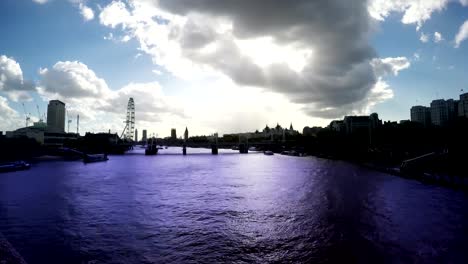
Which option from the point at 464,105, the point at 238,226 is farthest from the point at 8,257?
the point at 464,105

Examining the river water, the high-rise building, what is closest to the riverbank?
the river water

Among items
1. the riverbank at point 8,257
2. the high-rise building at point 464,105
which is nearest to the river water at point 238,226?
Answer: the riverbank at point 8,257

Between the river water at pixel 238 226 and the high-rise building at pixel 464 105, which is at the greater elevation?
the high-rise building at pixel 464 105

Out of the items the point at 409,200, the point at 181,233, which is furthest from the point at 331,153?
the point at 181,233

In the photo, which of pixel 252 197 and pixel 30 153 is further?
pixel 30 153

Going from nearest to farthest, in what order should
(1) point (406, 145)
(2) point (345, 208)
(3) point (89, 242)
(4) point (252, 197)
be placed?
(3) point (89, 242) < (2) point (345, 208) < (4) point (252, 197) < (1) point (406, 145)

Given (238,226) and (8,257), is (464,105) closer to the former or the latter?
(238,226)

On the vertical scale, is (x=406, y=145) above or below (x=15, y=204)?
above

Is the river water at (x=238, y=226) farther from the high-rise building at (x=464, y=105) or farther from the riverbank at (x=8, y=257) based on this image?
the high-rise building at (x=464, y=105)

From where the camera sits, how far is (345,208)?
3409cm

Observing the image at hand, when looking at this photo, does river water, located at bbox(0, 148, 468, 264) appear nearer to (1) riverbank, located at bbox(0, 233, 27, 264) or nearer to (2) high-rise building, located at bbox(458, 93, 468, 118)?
(1) riverbank, located at bbox(0, 233, 27, 264)

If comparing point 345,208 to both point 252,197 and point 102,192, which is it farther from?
point 102,192

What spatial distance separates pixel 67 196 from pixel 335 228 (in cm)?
4070

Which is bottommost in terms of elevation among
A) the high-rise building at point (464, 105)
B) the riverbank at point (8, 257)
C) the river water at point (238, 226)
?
the river water at point (238, 226)
